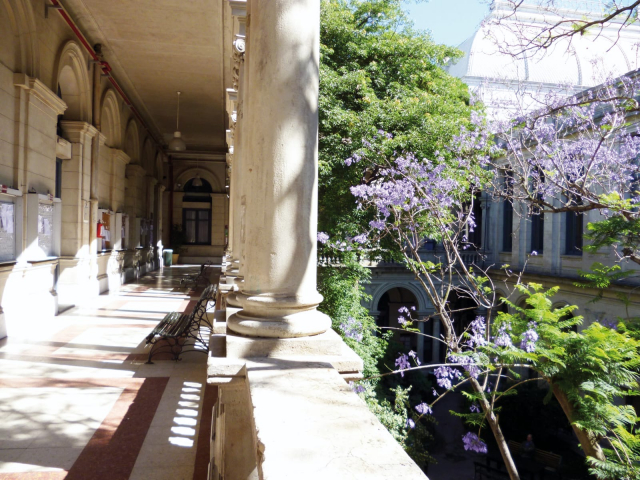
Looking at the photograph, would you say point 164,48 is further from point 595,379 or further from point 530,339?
point 595,379

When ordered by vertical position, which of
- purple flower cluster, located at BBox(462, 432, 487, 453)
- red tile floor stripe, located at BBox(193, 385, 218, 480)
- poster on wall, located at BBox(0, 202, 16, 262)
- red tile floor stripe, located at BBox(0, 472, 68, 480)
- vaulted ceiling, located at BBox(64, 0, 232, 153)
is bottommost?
purple flower cluster, located at BBox(462, 432, 487, 453)

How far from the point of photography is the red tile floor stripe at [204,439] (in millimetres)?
3799

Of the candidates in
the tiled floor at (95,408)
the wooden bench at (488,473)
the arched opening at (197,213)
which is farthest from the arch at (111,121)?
the arched opening at (197,213)

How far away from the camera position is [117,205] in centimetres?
1583

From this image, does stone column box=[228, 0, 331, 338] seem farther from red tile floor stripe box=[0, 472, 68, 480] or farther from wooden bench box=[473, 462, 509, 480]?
wooden bench box=[473, 462, 509, 480]

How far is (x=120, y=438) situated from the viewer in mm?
4281

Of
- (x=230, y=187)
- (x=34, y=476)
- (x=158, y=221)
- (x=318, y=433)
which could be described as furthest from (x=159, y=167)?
(x=318, y=433)

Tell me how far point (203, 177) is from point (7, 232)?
22131mm

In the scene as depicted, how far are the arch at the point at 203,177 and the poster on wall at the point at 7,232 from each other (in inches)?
850

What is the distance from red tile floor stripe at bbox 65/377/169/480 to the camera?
12.1 feet

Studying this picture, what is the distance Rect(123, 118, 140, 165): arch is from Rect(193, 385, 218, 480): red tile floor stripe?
1369 centimetres

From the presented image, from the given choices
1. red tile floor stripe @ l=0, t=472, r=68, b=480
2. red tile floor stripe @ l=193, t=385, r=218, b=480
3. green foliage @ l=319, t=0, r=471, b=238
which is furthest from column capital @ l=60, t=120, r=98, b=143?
red tile floor stripe @ l=0, t=472, r=68, b=480

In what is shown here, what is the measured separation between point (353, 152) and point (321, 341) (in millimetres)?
7191

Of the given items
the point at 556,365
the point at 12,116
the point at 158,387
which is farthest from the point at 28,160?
the point at 556,365
